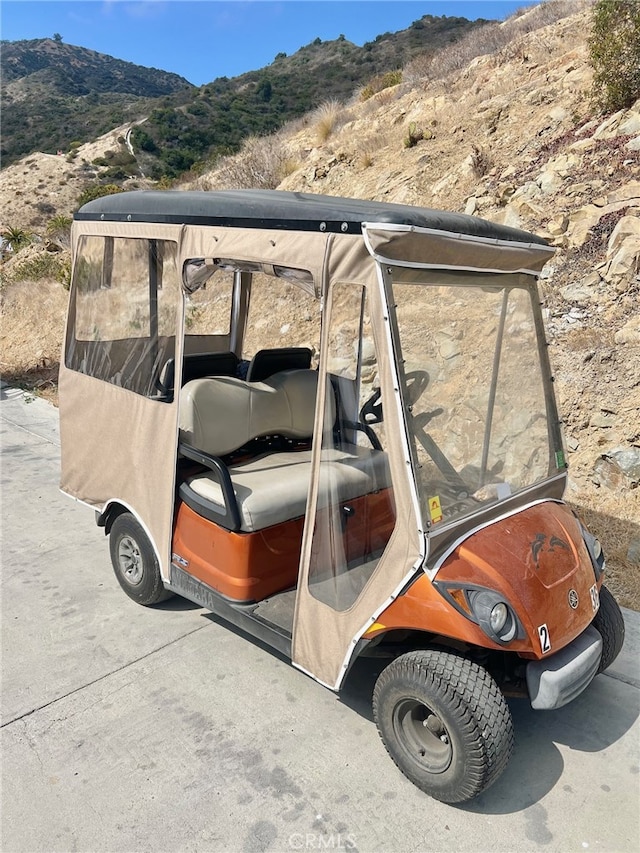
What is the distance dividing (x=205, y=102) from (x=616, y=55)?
48.9 metres

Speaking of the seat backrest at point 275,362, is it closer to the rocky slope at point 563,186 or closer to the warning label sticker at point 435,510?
the warning label sticker at point 435,510

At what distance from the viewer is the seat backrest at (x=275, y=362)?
3.96 metres

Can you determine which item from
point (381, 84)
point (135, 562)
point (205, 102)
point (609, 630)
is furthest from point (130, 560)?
point (205, 102)

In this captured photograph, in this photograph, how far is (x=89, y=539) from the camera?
15.0 feet

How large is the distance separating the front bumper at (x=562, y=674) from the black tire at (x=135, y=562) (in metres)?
2.10

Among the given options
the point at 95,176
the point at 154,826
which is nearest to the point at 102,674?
the point at 154,826

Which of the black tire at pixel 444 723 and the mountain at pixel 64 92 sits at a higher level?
the mountain at pixel 64 92

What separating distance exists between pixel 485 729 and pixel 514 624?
14.9 inches

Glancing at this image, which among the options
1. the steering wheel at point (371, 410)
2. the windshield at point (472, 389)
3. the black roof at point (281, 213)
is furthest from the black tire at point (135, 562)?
the windshield at point (472, 389)

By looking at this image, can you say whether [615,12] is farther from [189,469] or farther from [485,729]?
[485,729]

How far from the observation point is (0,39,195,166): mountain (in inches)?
2131

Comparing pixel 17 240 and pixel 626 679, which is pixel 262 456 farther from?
pixel 17 240

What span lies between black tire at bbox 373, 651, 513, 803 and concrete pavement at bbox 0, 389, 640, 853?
149 mm
